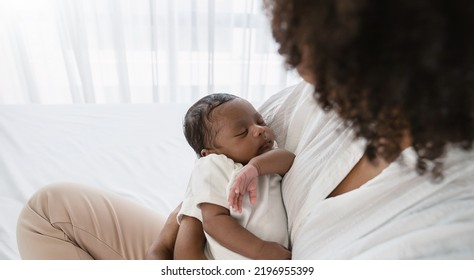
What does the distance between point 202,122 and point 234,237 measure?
289 mm

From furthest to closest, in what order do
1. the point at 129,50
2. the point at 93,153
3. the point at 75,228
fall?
the point at 129,50, the point at 93,153, the point at 75,228

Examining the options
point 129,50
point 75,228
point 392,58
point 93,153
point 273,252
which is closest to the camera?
point 392,58

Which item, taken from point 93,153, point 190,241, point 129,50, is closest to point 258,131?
point 190,241

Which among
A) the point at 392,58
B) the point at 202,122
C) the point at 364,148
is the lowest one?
the point at 202,122

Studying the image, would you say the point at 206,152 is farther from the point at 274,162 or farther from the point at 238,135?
the point at 274,162

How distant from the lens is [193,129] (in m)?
0.90

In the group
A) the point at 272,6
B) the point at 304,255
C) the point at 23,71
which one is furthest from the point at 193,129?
the point at 23,71

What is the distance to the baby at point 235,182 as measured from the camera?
698 mm

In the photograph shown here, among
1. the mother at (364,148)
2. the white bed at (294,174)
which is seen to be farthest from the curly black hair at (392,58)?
the white bed at (294,174)

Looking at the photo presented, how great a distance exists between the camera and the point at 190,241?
76cm
